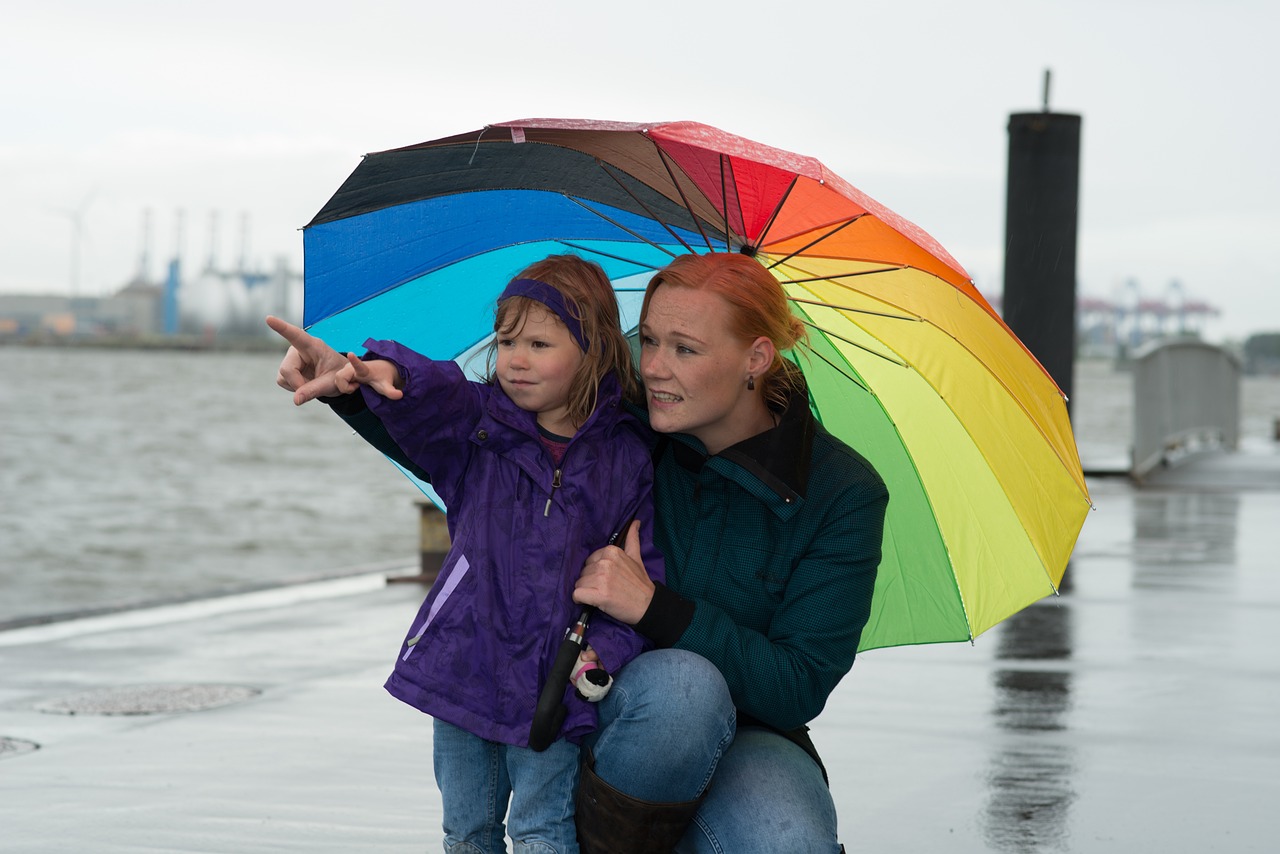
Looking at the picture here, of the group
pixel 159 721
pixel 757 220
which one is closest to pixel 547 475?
pixel 757 220

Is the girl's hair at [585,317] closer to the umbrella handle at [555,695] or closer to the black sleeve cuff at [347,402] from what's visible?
the black sleeve cuff at [347,402]

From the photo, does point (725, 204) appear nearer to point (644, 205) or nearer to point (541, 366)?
point (644, 205)

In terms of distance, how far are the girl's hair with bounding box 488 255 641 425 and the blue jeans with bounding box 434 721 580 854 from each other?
0.63 metres

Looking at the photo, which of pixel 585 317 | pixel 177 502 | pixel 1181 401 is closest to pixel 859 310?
pixel 585 317

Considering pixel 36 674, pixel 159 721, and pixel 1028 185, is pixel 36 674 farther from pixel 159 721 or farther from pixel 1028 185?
pixel 1028 185

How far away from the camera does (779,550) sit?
333 cm

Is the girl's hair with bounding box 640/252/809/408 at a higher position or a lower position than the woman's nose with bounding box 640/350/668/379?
higher

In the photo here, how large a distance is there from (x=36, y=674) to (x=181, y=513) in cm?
2327

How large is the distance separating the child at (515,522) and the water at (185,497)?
657 cm

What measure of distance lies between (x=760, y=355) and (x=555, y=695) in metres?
0.80

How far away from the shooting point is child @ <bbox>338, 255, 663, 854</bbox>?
3.07m

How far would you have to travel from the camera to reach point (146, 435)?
167 ft

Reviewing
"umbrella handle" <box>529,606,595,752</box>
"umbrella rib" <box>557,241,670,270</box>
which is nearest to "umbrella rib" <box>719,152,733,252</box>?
Result: "umbrella rib" <box>557,241,670,270</box>

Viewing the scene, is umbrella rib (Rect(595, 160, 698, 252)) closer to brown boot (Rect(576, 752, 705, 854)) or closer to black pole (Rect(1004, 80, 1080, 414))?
brown boot (Rect(576, 752, 705, 854))
